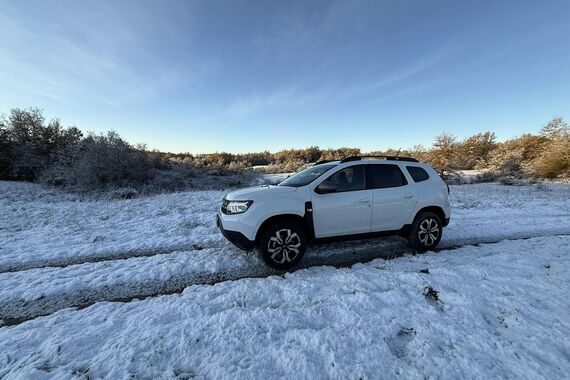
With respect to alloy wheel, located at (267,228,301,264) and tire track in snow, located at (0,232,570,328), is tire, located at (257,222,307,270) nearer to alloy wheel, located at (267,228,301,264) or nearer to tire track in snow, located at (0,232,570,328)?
alloy wheel, located at (267,228,301,264)

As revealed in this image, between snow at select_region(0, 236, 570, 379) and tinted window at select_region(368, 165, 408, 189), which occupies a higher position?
tinted window at select_region(368, 165, 408, 189)

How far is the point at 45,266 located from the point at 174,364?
431 centimetres

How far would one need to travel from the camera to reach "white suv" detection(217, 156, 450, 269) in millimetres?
4633

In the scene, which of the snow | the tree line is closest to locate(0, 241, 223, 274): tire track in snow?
the snow

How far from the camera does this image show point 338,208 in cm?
490

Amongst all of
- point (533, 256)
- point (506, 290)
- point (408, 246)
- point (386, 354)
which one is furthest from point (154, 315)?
point (533, 256)

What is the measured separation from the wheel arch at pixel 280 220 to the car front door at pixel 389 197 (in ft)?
4.59

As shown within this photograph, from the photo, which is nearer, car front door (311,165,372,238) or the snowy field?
the snowy field

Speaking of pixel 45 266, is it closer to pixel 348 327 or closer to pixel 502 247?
pixel 348 327

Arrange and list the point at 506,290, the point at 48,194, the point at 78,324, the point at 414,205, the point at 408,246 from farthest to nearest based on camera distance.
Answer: the point at 48,194 → the point at 408,246 → the point at 414,205 → the point at 506,290 → the point at 78,324

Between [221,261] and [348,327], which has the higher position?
[221,261]

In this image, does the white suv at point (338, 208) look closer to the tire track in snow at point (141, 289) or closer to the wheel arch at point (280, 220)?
the wheel arch at point (280, 220)

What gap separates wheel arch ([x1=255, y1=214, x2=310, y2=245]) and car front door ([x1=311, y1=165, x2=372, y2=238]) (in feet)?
0.71

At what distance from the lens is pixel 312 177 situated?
5.25m
